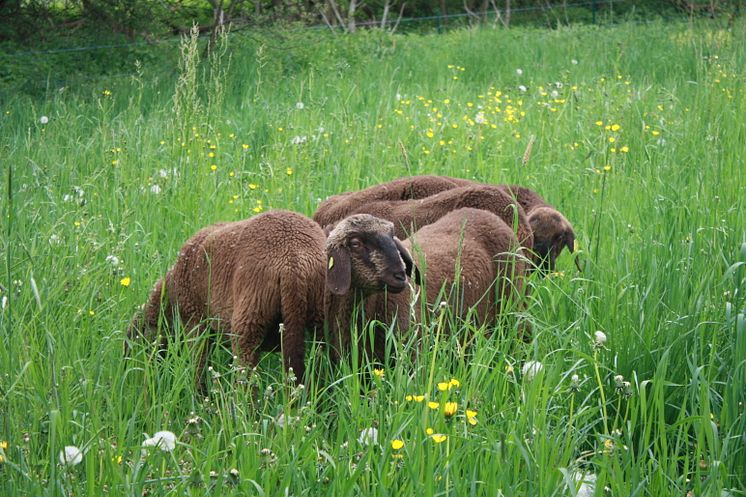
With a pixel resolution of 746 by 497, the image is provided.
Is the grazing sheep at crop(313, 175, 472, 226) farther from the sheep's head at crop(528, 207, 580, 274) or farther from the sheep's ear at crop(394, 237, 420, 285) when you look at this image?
the sheep's ear at crop(394, 237, 420, 285)

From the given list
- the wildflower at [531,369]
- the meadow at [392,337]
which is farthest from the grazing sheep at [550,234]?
the wildflower at [531,369]

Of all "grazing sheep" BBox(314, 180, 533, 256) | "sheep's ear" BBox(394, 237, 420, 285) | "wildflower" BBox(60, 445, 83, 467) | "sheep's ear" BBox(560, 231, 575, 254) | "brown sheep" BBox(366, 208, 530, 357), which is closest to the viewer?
"wildflower" BBox(60, 445, 83, 467)

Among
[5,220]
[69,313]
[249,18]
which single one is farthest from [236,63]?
[69,313]

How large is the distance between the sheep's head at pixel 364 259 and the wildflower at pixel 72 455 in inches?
56.1

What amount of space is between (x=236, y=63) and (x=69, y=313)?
Answer: 24.3 ft

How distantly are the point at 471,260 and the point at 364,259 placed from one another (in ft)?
3.52

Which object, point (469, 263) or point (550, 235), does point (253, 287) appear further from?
point (550, 235)

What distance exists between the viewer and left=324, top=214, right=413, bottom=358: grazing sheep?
13.6 feet

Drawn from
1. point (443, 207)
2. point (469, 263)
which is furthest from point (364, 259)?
point (443, 207)

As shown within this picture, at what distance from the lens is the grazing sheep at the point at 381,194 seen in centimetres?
594

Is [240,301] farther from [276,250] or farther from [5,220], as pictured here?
[5,220]

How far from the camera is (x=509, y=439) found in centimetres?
335

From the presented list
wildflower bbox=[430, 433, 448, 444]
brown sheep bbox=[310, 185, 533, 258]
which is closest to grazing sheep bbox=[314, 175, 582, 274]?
brown sheep bbox=[310, 185, 533, 258]

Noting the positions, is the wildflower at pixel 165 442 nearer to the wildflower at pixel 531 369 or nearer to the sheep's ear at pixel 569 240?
the wildflower at pixel 531 369
